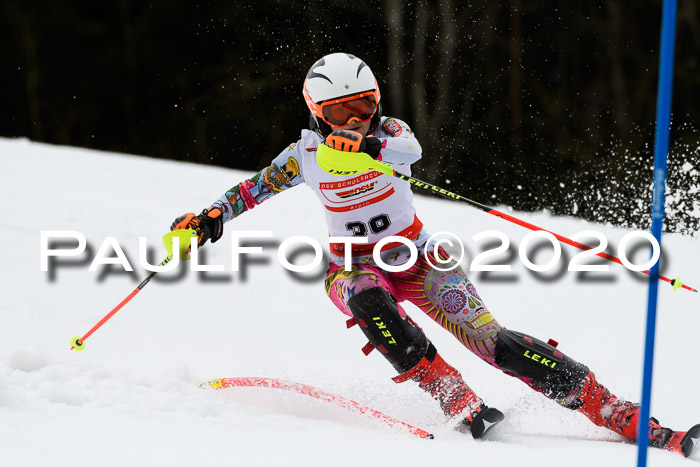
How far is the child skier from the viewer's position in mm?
2904

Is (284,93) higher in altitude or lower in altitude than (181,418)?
lower

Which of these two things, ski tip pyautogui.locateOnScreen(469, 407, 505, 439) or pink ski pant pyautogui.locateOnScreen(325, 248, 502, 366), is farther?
pink ski pant pyautogui.locateOnScreen(325, 248, 502, 366)

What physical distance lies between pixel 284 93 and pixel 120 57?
19.2ft

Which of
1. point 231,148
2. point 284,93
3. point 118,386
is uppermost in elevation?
point 118,386

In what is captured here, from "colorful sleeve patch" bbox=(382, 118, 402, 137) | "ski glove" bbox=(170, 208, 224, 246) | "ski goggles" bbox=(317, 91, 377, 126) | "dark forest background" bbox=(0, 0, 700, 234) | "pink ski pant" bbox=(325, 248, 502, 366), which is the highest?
"ski goggles" bbox=(317, 91, 377, 126)

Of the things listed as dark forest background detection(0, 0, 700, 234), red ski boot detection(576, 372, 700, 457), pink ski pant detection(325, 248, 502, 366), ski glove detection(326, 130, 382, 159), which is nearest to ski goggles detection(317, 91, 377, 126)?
ski glove detection(326, 130, 382, 159)

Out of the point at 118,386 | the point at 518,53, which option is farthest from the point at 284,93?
the point at 118,386

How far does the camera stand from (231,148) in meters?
16.9

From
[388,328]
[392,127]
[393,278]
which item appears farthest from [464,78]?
[388,328]

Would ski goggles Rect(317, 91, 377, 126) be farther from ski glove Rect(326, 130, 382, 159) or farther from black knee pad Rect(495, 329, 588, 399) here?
black knee pad Rect(495, 329, 588, 399)

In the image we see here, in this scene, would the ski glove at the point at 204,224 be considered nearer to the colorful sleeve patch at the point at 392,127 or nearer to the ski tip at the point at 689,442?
the colorful sleeve patch at the point at 392,127

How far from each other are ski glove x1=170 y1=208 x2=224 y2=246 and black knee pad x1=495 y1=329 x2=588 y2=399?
128cm

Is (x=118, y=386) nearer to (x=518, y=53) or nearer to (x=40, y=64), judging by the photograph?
(x=518, y=53)

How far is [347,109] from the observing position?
10.4ft
